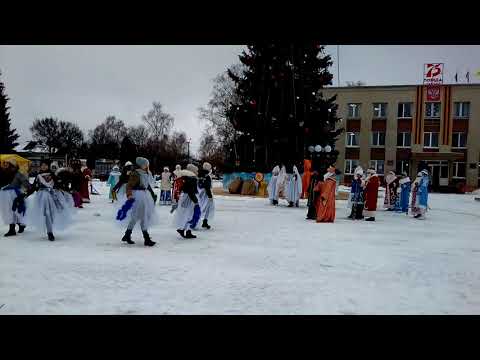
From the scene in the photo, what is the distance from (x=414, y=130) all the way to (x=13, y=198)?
41.7 m

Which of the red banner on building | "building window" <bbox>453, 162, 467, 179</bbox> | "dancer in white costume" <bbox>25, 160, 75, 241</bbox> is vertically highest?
the red banner on building

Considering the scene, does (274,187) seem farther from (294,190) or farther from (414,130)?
(414,130)

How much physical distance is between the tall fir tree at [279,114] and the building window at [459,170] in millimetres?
21204

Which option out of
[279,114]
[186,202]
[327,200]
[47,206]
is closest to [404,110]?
[279,114]

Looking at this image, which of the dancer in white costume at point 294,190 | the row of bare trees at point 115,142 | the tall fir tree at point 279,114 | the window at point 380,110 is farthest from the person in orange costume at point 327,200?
the row of bare trees at point 115,142

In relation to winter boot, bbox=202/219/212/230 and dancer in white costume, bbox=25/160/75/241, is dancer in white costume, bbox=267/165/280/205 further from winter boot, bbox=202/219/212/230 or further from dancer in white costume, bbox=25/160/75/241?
dancer in white costume, bbox=25/160/75/241

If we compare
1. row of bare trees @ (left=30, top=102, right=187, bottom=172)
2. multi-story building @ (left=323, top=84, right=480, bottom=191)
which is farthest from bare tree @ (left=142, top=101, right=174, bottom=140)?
multi-story building @ (left=323, top=84, right=480, bottom=191)

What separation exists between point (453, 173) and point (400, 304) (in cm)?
4279

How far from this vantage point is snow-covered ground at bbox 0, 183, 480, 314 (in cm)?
438

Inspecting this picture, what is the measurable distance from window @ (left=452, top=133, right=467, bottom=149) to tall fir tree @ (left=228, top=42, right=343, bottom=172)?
69.7 feet

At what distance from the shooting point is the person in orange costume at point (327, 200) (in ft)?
41.6
